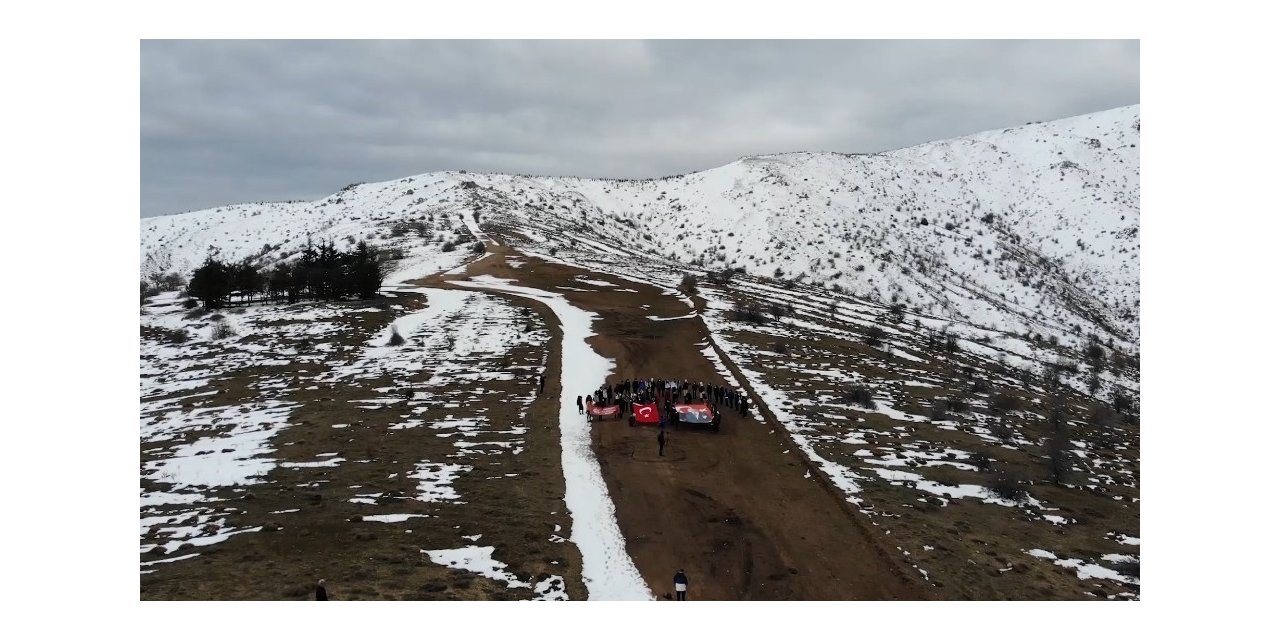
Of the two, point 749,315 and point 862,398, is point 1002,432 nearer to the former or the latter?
point 862,398

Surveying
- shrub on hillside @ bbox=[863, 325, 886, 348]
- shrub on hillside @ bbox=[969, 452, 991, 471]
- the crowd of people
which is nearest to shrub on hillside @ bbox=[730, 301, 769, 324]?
shrub on hillside @ bbox=[863, 325, 886, 348]

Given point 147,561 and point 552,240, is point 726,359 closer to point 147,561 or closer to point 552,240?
point 147,561

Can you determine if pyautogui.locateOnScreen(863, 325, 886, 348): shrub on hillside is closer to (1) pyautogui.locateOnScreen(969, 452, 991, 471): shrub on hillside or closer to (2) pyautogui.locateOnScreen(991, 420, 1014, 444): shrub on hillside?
(2) pyautogui.locateOnScreen(991, 420, 1014, 444): shrub on hillside

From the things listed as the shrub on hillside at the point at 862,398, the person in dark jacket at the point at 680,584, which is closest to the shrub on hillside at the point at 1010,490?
the shrub on hillside at the point at 862,398

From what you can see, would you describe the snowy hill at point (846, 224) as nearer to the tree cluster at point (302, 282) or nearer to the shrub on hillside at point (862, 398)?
the tree cluster at point (302, 282)

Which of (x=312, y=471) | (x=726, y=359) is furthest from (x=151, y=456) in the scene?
(x=726, y=359)

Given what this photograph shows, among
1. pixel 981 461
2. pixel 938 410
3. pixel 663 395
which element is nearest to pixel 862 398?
pixel 938 410
